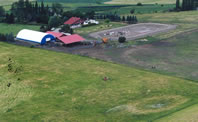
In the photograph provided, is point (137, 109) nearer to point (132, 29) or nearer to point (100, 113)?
point (100, 113)

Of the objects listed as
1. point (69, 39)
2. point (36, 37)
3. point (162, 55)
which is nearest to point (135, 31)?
point (69, 39)

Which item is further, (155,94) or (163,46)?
(163,46)

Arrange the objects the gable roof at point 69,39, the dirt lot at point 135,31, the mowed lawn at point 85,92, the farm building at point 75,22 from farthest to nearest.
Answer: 1. the farm building at point 75,22
2. the dirt lot at point 135,31
3. the gable roof at point 69,39
4. the mowed lawn at point 85,92

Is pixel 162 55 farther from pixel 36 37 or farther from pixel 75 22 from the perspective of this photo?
pixel 75 22

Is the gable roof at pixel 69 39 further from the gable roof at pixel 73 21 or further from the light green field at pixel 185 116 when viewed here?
the light green field at pixel 185 116

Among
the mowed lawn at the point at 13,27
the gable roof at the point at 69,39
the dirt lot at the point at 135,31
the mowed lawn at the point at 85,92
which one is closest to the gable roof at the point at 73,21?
the mowed lawn at the point at 13,27

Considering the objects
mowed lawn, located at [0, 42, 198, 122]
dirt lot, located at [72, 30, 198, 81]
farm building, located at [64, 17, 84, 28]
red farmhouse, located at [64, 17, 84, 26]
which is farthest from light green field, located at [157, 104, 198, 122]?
red farmhouse, located at [64, 17, 84, 26]

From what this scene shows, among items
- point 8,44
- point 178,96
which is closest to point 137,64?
point 178,96
